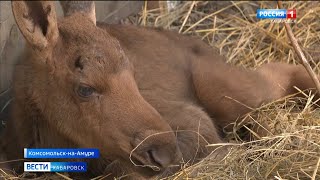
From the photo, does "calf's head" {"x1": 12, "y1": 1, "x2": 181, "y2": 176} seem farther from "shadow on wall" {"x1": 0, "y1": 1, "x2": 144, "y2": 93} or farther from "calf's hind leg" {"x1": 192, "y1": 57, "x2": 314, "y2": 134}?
"calf's hind leg" {"x1": 192, "y1": 57, "x2": 314, "y2": 134}

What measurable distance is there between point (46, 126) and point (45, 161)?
10.1 inches

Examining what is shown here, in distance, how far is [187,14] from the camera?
7.24m

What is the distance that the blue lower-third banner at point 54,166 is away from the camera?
4809 mm

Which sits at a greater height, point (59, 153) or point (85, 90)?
point (85, 90)

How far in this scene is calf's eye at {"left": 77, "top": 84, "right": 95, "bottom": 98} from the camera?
437cm

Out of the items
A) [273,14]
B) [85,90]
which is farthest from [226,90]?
[85,90]

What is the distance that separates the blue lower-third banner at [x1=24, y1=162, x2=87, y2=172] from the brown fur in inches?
4.3

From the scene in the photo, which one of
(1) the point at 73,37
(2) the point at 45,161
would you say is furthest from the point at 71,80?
(2) the point at 45,161

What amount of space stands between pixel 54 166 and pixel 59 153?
94 millimetres

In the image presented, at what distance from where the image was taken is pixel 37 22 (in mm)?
4453

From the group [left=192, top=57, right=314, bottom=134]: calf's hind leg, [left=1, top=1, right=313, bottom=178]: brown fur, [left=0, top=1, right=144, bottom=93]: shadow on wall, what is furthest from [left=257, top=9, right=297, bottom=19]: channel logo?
[left=0, top=1, right=144, bottom=93]: shadow on wall

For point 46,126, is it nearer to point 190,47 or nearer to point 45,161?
point 45,161

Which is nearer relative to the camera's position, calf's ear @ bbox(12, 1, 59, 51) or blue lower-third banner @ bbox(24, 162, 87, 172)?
calf's ear @ bbox(12, 1, 59, 51)

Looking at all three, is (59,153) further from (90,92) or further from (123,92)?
(123,92)
